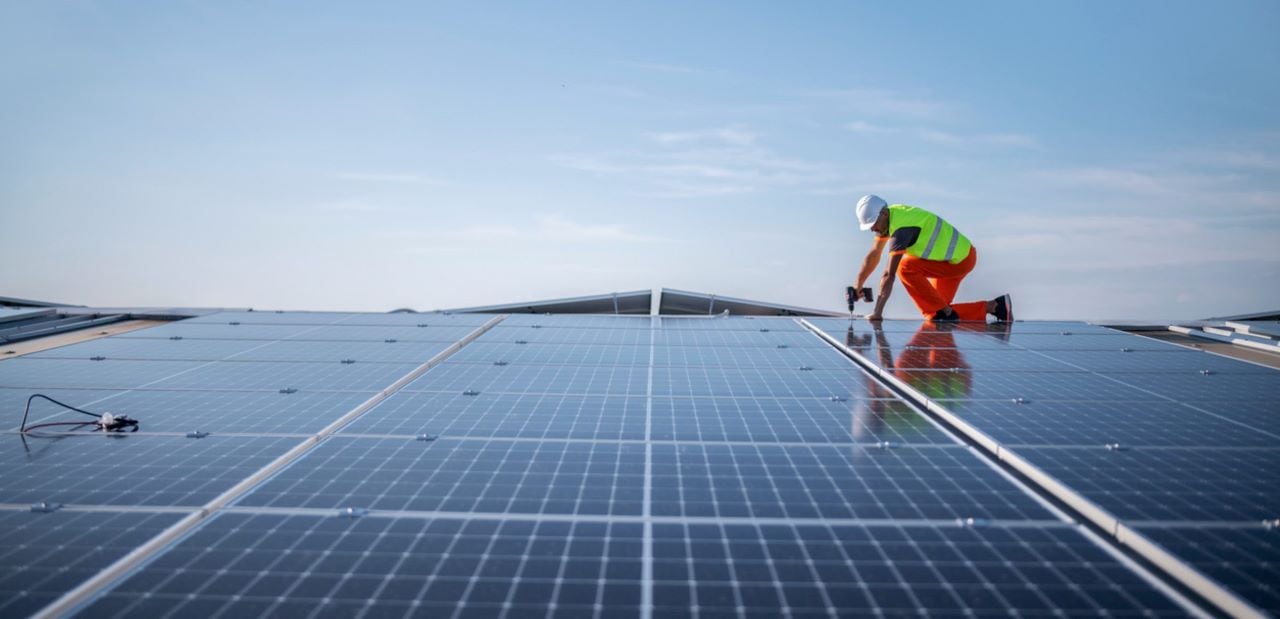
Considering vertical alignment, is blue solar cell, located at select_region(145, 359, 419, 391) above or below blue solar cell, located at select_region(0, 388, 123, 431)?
above

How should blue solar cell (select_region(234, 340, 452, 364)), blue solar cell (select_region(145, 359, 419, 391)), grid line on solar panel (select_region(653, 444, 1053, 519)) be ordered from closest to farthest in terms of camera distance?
grid line on solar panel (select_region(653, 444, 1053, 519)), blue solar cell (select_region(145, 359, 419, 391)), blue solar cell (select_region(234, 340, 452, 364))

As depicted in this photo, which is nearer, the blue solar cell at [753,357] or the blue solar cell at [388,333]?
the blue solar cell at [753,357]

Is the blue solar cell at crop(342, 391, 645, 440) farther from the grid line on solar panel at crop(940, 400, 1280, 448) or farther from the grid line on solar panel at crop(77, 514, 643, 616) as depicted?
the grid line on solar panel at crop(940, 400, 1280, 448)

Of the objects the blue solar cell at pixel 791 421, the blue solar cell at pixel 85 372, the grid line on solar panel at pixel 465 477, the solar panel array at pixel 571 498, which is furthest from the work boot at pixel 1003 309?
the blue solar cell at pixel 85 372

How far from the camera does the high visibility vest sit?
10.9 metres

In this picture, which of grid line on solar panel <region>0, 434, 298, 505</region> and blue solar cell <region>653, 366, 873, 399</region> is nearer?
grid line on solar panel <region>0, 434, 298, 505</region>

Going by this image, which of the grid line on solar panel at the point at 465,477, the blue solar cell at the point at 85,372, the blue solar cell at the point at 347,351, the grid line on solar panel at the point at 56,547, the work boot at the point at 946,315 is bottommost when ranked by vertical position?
the grid line on solar panel at the point at 56,547

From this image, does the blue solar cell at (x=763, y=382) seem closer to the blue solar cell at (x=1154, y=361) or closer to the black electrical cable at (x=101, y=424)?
the blue solar cell at (x=1154, y=361)

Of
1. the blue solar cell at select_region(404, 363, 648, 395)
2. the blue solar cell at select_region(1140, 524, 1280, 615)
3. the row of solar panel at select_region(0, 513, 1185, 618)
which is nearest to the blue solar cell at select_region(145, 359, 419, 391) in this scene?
the blue solar cell at select_region(404, 363, 648, 395)

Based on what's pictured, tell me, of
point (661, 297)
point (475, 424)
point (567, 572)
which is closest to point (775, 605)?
point (567, 572)

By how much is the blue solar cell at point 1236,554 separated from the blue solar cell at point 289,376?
5772 mm

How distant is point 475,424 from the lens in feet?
17.1

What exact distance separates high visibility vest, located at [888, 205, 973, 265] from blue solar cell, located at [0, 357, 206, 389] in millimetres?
9521

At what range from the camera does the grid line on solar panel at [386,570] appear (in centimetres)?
279
